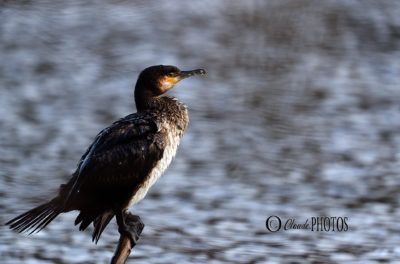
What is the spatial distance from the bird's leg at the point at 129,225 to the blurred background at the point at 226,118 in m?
1.85

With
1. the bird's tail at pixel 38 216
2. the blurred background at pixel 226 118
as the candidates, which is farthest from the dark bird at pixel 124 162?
the blurred background at pixel 226 118

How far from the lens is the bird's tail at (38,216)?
3.53 m

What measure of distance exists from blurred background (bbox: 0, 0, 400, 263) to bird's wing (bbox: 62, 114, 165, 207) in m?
1.99

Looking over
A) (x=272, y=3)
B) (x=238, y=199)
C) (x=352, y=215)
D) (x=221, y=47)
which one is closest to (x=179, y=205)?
(x=238, y=199)

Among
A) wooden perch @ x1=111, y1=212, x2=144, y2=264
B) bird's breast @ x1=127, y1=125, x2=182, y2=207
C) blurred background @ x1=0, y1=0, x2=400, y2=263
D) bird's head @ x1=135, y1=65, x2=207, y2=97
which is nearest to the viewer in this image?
wooden perch @ x1=111, y1=212, x2=144, y2=264

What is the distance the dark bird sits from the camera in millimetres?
3762

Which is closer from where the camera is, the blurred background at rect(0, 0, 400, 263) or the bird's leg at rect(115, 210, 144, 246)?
the bird's leg at rect(115, 210, 144, 246)

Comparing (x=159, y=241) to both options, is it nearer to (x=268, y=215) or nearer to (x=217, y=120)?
(x=268, y=215)

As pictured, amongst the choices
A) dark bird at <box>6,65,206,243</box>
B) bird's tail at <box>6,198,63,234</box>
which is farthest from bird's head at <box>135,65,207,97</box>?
bird's tail at <box>6,198,63,234</box>

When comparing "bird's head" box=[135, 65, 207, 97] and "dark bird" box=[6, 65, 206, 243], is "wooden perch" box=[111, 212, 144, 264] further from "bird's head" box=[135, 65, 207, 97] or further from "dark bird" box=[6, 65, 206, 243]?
"bird's head" box=[135, 65, 207, 97]

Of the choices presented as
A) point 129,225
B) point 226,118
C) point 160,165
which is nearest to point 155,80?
point 160,165

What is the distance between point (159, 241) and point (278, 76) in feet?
14.8

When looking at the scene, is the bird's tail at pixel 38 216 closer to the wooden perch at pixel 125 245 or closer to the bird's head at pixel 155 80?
the wooden perch at pixel 125 245

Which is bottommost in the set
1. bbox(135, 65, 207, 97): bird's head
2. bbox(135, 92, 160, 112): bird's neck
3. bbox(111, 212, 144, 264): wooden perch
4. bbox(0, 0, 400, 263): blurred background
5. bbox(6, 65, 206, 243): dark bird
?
bbox(111, 212, 144, 264): wooden perch
